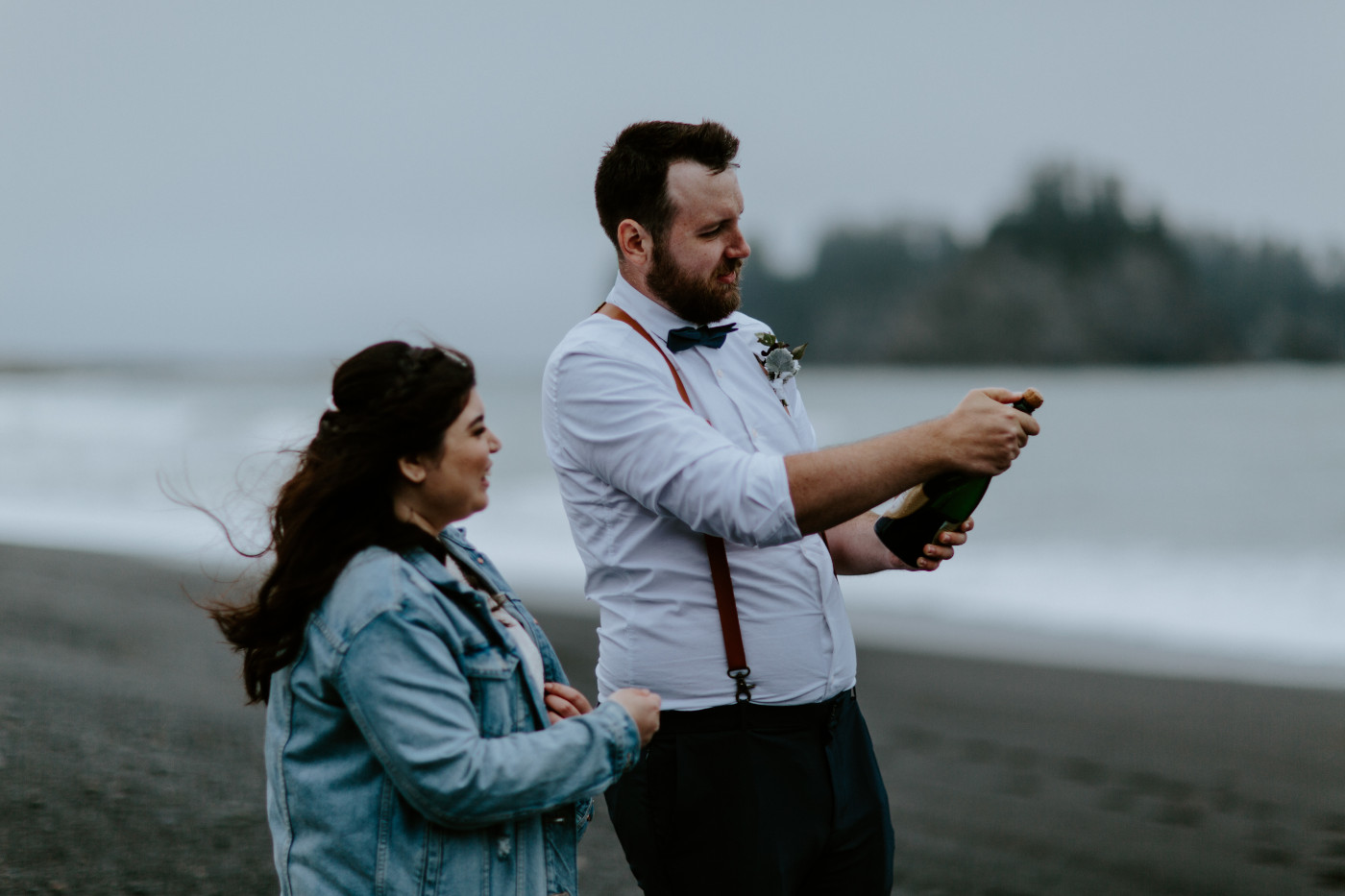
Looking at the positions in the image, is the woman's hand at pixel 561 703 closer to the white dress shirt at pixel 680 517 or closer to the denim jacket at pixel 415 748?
the denim jacket at pixel 415 748

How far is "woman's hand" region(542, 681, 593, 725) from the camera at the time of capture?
1804 millimetres

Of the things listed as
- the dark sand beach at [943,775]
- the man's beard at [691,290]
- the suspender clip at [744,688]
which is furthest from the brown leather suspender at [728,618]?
the dark sand beach at [943,775]

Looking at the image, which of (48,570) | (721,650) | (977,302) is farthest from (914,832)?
(977,302)

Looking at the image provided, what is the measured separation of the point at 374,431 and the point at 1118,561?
38.1ft

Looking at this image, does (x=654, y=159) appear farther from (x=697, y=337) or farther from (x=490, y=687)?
(x=490, y=687)

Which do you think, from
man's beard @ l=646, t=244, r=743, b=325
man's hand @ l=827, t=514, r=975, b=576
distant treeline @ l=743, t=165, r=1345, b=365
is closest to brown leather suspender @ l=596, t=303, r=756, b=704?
man's beard @ l=646, t=244, r=743, b=325

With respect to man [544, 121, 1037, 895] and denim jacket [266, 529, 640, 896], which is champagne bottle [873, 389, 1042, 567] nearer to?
man [544, 121, 1037, 895]

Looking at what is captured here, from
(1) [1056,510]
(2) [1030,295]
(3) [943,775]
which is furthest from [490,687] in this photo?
(2) [1030,295]

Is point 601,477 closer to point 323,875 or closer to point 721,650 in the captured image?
point 721,650

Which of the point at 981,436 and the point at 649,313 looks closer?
the point at 981,436

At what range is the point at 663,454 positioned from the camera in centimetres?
190

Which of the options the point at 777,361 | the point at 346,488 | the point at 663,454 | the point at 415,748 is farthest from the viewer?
the point at 777,361

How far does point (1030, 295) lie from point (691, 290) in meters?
38.0

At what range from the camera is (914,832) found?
4.36 m
